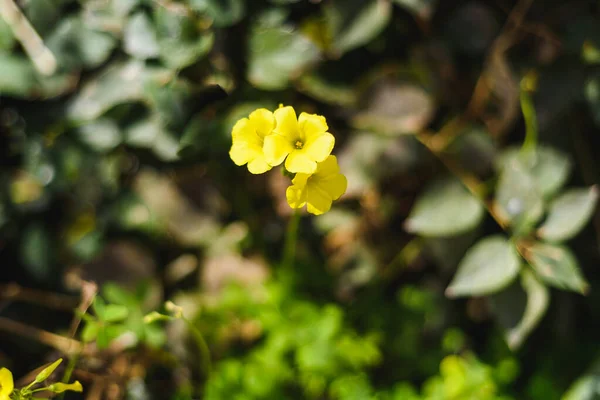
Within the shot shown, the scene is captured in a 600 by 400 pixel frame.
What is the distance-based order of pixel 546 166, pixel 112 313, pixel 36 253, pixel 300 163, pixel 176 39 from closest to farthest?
pixel 300 163
pixel 112 313
pixel 176 39
pixel 546 166
pixel 36 253

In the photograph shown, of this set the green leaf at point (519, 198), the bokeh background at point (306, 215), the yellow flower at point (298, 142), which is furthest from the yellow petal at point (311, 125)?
Answer: the green leaf at point (519, 198)

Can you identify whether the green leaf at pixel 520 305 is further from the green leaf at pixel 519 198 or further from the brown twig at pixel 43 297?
the brown twig at pixel 43 297

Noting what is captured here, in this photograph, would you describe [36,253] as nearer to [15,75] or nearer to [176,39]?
[15,75]

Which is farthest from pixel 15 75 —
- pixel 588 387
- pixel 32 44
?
pixel 588 387

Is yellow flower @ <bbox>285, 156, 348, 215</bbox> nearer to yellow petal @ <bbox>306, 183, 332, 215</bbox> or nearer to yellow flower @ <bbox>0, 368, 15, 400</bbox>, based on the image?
yellow petal @ <bbox>306, 183, 332, 215</bbox>

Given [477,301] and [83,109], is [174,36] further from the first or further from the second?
[477,301]

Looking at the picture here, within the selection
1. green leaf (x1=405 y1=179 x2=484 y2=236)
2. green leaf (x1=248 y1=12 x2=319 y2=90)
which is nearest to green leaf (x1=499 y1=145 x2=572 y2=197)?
green leaf (x1=405 y1=179 x2=484 y2=236)

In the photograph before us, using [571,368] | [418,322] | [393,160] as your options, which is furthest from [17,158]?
[571,368]

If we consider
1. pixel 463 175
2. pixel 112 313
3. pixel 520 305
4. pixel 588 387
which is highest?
pixel 112 313
